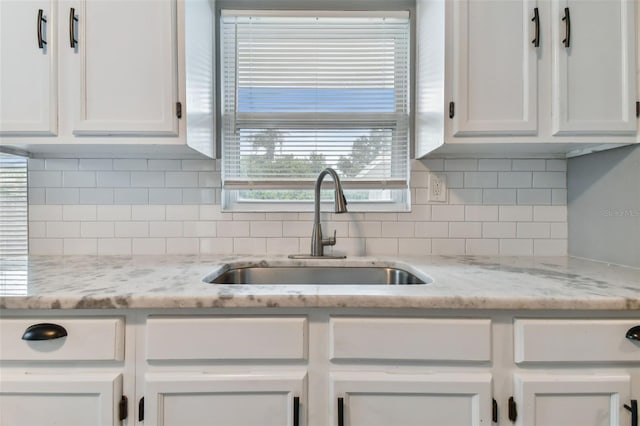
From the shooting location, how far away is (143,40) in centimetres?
134

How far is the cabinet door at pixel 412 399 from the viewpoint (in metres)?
0.99

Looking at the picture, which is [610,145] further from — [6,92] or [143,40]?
[6,92]

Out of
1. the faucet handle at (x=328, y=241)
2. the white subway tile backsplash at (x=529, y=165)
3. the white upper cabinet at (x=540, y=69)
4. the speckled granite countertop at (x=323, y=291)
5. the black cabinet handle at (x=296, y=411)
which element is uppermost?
the white upper cabinet at (x=540, y=69)

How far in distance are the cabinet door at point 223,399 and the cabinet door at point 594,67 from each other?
1.27 metres

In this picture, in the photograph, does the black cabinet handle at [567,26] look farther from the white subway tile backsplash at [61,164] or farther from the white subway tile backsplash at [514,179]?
the white subway tile backsplash at [61,164]

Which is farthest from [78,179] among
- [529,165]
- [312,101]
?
[529,165]

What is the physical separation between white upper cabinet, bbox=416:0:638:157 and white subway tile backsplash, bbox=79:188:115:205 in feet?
4.75

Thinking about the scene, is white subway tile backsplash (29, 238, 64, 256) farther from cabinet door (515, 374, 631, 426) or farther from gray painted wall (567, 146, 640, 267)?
gray painted wall (567, 146, 640, 267)

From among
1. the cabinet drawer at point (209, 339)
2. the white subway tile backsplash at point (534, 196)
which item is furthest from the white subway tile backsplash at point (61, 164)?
the white subway tile backsplash at point (534, 196)

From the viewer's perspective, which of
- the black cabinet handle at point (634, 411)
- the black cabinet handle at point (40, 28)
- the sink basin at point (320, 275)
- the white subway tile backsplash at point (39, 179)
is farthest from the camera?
the white subway tile backsplash at point (39, 179)

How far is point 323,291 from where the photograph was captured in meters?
1.01

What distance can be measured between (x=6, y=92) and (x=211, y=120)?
28.0 inches

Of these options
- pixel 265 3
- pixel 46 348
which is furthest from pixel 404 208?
pixel 46 348

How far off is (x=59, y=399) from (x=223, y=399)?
43cm
